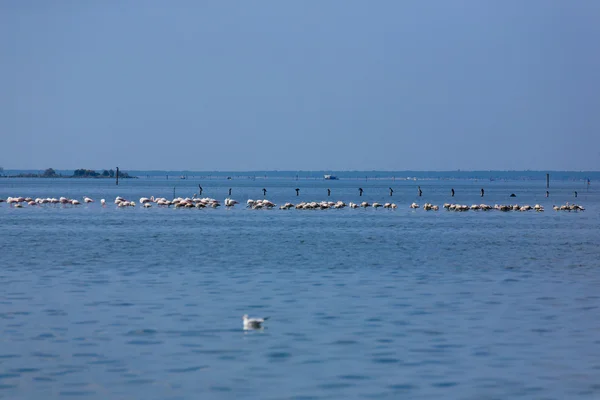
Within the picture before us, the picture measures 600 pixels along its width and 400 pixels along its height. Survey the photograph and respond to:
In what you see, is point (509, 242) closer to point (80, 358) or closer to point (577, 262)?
point (577, 262)

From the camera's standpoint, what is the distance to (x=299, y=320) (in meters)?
21.4

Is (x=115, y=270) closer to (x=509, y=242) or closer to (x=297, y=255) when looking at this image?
(x=297, y=255)

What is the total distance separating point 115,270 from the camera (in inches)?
1248

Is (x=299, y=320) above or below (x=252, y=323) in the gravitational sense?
below

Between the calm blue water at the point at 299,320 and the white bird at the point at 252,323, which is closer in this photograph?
the calm blue water at the point at 299,320

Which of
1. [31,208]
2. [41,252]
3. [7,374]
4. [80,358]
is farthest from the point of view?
[31,208]

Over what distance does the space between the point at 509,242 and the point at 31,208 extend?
50.2 meters

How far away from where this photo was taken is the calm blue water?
1568 cm

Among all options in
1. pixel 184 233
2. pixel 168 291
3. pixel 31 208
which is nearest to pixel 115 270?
pixel 168 291

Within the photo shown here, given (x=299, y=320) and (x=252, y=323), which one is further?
(x=299, y=320)

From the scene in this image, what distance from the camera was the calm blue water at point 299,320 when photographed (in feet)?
51.4

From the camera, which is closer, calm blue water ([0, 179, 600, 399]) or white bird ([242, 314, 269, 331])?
calm blue water ([0, 179, 600, 399])

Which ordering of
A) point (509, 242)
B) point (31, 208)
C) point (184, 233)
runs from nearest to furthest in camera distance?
point (509, 242)
point (184, 233)
point (31, 208)

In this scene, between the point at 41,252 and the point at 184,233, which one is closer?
the point at 41,252
